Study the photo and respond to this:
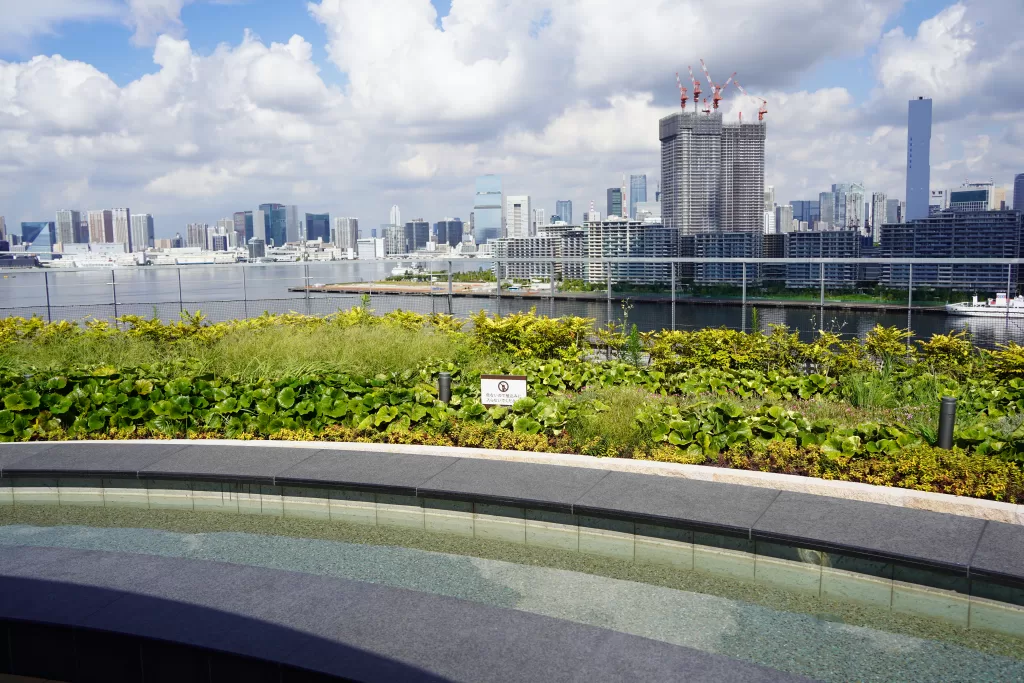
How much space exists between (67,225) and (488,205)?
103223mm

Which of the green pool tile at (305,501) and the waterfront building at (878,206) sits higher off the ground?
the waterfront building at (878,206)

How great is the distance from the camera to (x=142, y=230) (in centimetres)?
10500

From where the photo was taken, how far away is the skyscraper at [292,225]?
4722 inches

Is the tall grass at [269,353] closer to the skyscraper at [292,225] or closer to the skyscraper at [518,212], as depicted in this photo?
the skyscraper at [292,225]

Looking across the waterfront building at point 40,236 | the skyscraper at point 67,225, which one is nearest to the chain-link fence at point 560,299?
the waterfront building at point 40,236

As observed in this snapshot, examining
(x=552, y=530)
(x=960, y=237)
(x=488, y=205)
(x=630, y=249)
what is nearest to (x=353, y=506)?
(x=552, y=530)

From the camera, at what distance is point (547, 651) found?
249 cm

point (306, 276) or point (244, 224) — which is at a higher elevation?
point (244, 224)

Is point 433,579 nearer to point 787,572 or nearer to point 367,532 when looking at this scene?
point 367,532

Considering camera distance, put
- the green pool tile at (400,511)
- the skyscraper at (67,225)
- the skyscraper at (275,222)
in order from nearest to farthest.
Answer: the green pool tile at (400,511), the skyscraper at (67,225), the skyscraper at (275,222)

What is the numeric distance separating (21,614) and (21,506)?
2003mm

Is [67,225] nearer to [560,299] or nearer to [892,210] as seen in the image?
[560,299]

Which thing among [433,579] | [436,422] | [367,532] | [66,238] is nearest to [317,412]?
[436,422]

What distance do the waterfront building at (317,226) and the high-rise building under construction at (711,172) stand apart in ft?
193
